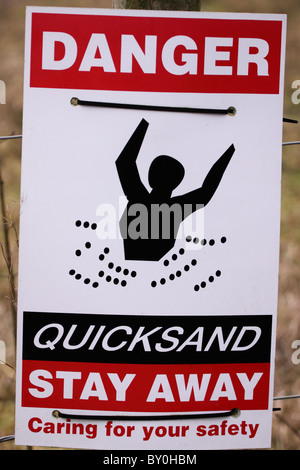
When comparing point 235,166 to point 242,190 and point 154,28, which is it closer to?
point 242,190

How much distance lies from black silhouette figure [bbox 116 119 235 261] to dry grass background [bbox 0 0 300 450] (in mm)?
948

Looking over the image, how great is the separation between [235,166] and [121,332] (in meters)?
0.56

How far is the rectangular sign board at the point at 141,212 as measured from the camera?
156 cm

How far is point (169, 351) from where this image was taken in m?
1.61

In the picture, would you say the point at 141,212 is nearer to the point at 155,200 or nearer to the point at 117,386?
the point at 155,200

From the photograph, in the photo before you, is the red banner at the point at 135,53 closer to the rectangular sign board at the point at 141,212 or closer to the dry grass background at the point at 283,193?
the rectangular sign board at the point at 141,212

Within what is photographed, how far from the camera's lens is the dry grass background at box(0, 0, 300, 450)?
2561mm

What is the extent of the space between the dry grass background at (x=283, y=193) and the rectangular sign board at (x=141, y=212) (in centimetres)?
86

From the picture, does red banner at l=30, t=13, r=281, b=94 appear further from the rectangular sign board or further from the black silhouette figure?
the black silhouette figure

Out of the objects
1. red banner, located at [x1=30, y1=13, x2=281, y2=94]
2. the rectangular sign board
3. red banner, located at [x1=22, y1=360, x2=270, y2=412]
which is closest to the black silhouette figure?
the rectangular sign board

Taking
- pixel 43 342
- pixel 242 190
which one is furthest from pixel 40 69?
pixel 43 342

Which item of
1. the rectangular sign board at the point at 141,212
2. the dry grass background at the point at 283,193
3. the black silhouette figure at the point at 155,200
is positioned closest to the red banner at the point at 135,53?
the rectangular sign board at the point at 141,212

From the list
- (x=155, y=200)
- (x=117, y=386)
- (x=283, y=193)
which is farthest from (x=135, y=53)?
(x=283, y=193)

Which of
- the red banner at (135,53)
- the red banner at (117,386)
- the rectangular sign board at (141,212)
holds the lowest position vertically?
the red banner at (117,386)
